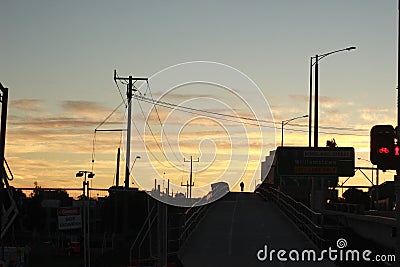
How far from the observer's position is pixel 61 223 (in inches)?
908

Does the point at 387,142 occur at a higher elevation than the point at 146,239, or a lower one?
higher

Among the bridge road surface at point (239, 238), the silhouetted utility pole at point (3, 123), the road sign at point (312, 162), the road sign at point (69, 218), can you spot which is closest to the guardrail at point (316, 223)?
the bridge road surface at point (239, 238)

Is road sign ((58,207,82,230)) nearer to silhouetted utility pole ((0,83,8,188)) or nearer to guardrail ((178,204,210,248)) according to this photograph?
silhouetted utility pole ((0,83,8,188))

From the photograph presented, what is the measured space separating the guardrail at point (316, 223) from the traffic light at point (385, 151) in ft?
51.2

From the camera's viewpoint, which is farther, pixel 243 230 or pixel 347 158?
pixel 347 158

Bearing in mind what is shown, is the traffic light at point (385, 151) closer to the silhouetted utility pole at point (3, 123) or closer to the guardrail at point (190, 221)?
the silhouetted utility pole at point (3, 123)

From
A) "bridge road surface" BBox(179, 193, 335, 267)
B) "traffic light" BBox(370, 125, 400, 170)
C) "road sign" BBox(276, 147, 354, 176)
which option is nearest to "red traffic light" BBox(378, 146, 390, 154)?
"traffic light" BBox(370, 125, 400, 170)

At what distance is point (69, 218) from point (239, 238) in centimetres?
1418

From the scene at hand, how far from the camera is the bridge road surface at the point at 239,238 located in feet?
93.8

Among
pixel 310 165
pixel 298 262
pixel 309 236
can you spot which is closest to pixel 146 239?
pixel 298 262

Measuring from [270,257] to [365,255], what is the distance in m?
3.34

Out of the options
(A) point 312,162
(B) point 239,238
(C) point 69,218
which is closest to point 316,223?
(B) point 239,238

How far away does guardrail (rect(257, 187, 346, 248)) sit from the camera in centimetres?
3366

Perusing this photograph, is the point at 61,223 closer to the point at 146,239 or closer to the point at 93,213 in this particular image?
the point at 146,239
